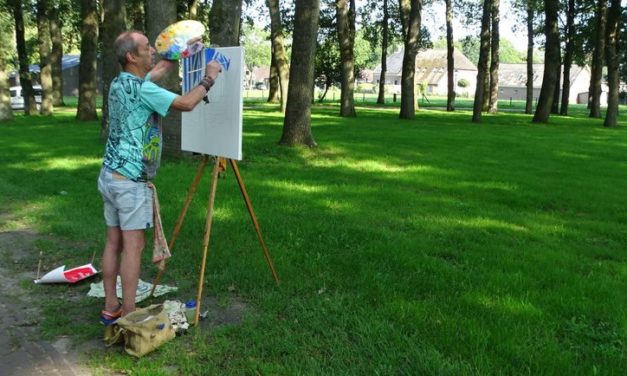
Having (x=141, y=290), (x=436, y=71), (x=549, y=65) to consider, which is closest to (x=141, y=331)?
(x=141, y=290)

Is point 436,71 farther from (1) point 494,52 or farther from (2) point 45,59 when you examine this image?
(2) point 45,59

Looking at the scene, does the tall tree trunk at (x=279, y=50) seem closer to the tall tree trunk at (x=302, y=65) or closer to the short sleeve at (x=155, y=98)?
the tall tree trunk at (x=302, y=65)

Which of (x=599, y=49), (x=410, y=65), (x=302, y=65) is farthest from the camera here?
(x=599, y=49)

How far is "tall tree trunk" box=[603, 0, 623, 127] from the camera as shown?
953 inches

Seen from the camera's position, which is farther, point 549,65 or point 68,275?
point 549,65

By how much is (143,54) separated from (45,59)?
2774 centimetres

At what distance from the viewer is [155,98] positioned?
12.1 feet

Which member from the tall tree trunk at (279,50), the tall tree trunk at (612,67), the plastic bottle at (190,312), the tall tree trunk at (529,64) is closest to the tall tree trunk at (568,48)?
the tall tree trunk at (529,64)

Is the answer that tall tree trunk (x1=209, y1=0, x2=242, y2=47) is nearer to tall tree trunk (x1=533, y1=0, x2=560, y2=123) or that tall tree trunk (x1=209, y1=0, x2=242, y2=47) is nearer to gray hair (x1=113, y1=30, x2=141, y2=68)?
gray hair (x1=113, y1=30, x2=141, y2=68)

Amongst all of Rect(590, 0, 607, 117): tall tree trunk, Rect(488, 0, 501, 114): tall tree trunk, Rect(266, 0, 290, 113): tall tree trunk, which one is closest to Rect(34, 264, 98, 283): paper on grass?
Rect(266, 0, 290, 113): tall tree trunk

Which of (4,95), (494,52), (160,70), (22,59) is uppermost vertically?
(494,52)

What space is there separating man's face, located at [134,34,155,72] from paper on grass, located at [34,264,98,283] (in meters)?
2.25

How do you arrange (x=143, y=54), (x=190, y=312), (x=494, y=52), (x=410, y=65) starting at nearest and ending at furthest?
(x=143, y=54) < (x=190, y=312) < (x=410, y=65) < (x=494, y=52)

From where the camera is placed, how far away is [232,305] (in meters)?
4.66
